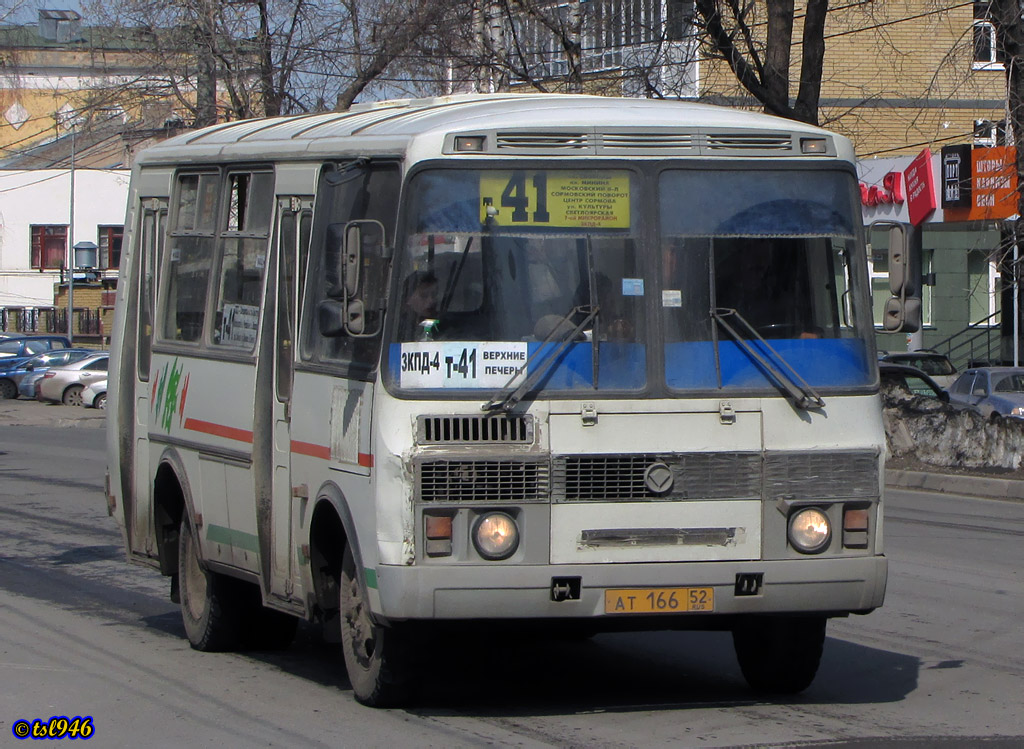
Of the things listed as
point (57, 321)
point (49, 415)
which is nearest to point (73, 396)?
point (49, 415)

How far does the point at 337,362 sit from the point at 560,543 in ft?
4.51

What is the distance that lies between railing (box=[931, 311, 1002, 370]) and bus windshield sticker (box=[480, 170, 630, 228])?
34.9 m

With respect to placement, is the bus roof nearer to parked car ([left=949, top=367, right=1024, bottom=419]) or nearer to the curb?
the curb

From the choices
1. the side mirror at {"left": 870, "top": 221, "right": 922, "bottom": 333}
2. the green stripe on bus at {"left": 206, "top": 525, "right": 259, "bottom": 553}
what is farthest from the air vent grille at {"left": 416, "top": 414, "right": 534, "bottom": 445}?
the green stripe on bus at {"left": 206, "top": 525, "right": 259, "bottom": 553}

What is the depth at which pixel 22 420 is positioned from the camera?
33.5 meters

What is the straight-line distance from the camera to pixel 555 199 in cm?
669

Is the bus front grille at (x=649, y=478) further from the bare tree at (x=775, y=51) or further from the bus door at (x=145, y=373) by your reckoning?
the bare tree at (x=775, y=51)

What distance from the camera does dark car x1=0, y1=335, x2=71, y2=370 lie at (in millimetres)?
43719

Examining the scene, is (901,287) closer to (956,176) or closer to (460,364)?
(460,364)

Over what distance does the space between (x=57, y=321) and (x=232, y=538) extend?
203ft

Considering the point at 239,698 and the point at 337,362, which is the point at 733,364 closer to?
the point at 337,362

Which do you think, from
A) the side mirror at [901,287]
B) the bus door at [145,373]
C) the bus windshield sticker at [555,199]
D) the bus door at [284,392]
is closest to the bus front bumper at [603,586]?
the side mirror at [901,287]

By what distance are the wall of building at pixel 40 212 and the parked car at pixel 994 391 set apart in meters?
52.2

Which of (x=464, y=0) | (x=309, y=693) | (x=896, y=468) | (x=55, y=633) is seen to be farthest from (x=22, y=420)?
(x=309, y=693)
